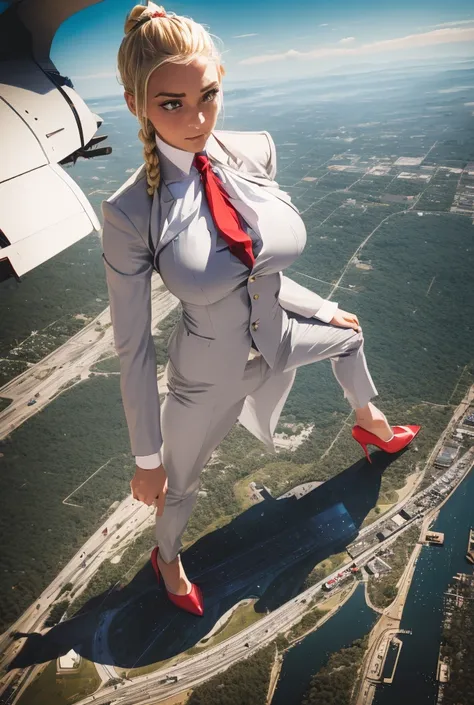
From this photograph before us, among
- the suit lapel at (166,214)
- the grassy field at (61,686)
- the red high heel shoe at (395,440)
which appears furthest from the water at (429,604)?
the suit lapel at (166,214)

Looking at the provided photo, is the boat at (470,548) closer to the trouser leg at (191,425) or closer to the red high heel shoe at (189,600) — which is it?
the red high heel shoe at (189,600)

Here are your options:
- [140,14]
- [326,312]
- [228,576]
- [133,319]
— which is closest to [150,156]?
[140,14]

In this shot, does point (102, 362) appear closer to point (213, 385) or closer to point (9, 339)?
point (9, 339)

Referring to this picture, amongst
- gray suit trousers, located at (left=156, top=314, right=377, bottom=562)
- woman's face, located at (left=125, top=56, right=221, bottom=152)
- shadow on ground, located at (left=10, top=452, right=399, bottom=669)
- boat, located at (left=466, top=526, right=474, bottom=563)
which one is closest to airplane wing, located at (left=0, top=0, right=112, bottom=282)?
woman's face, located at (left=125, top=56, right=221, bottom=152)

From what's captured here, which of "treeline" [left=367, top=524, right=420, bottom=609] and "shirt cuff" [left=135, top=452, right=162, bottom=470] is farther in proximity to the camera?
"treeline" [left=367, top=524, right=420, bottom=609]

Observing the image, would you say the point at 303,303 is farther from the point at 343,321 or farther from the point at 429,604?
the point at 429,604

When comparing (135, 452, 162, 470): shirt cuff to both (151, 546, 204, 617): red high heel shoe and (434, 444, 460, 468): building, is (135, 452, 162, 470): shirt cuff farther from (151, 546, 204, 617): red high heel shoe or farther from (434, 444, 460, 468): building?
(434, 444, 460, 468): building
